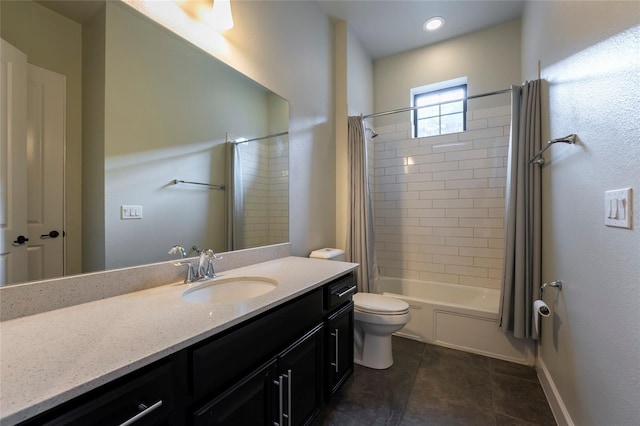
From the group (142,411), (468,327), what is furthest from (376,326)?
(142,411)

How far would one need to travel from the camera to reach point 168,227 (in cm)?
127

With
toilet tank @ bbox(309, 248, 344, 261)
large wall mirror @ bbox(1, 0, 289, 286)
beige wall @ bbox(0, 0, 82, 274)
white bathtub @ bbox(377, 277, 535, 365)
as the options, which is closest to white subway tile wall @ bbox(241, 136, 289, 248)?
large wall mirror @ bbox(1, 0, 289, 286)

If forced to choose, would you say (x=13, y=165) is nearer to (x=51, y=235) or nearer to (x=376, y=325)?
(x=51, y=235)

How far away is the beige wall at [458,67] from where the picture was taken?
8.84 ft

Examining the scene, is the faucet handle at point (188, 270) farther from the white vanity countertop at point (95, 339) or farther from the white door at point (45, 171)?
the white door at point (45, 171)

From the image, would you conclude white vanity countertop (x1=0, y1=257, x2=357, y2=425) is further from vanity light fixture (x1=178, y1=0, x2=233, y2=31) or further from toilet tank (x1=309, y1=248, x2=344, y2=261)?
vanity light fixture (x1=178, y1=0, x2=233, y2=31)

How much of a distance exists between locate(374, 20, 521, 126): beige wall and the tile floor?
2.40 metres

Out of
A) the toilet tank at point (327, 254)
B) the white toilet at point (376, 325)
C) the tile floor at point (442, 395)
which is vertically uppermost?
the toilet tank at point (327, 254)

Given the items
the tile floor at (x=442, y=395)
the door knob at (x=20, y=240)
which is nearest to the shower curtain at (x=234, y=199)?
the door knob at (x=20, y=240)

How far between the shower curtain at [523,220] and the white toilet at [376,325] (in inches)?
32.1

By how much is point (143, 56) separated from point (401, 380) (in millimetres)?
2377

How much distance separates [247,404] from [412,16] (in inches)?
125

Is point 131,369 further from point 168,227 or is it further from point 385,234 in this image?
point 385,234

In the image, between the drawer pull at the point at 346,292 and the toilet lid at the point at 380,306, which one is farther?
the toilet lid at the point at 380,306
